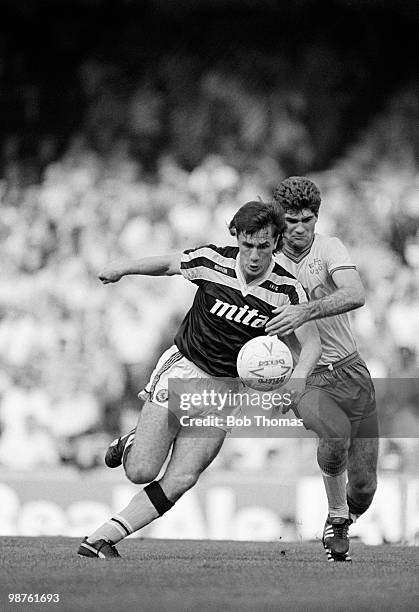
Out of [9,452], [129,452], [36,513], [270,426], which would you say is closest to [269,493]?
[270,426]

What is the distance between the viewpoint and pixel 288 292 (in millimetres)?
5445

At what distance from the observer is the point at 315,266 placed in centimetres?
599

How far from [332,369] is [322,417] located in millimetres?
578

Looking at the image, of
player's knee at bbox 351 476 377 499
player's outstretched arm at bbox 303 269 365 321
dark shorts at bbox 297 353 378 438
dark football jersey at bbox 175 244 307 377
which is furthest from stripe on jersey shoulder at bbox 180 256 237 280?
player's knee at bbox 351 476 377 499

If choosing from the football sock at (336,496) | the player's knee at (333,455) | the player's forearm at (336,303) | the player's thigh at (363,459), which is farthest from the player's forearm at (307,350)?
the player's thigh at (363,459)

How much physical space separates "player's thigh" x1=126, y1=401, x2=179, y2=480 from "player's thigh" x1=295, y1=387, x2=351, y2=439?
0.74 m

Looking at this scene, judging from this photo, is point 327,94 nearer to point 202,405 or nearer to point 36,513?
point 36,513

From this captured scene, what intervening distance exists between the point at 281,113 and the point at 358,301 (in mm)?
6086

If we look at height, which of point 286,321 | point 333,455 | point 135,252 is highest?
point 135,252

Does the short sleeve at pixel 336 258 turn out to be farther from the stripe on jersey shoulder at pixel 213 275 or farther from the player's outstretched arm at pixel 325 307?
the stripe on jersey shoulder at pixel 213 275

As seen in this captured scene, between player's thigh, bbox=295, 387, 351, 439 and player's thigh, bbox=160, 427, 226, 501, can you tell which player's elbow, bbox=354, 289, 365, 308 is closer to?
player's thigh, bbox=295, 387, 351, 439

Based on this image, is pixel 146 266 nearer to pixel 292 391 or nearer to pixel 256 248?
pixel 256 248

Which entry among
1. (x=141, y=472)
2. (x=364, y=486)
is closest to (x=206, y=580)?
(x=141, y=472)

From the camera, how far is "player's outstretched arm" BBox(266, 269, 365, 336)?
17.3ft
